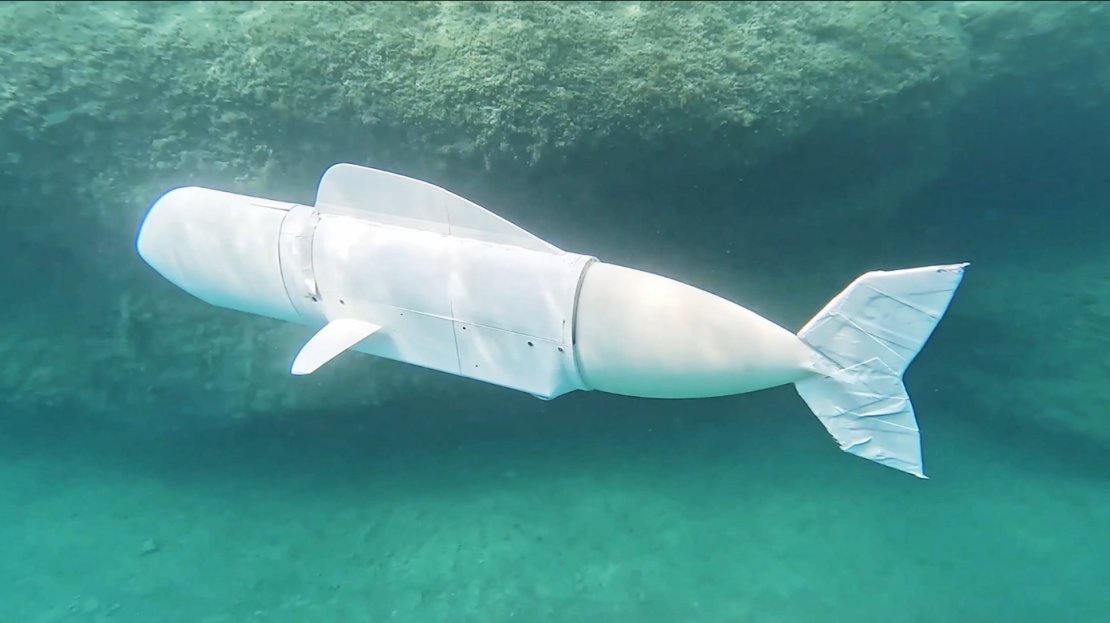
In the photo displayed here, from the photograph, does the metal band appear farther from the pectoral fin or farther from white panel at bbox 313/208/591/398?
the pectoral fin

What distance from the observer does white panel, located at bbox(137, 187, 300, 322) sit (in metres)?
3.26

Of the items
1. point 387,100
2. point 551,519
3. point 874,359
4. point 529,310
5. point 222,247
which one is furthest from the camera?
point 551,519

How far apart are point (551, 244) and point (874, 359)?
1.76 m

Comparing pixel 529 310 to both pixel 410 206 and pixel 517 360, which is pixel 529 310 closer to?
pixel 517 360

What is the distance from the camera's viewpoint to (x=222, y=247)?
11.0 feet

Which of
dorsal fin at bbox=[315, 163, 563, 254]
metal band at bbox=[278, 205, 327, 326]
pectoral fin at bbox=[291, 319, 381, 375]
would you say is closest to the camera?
pectoral fin at bbox=[291, 319, 381, 375]

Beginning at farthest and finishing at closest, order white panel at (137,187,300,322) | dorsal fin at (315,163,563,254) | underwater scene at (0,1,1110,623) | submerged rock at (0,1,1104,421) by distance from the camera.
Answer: submerged rock at (0,1,1104,421) < underwater scene at (0,1,1110,623) < white panel at (137,187,300,322) < dorsal fin at (315,163,563,254)

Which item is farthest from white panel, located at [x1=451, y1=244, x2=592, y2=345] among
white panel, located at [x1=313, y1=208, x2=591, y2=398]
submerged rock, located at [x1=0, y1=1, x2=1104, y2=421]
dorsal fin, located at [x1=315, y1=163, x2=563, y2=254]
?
submerged rock, located at [x1=0, y1=1, x2=1104, y2=421]

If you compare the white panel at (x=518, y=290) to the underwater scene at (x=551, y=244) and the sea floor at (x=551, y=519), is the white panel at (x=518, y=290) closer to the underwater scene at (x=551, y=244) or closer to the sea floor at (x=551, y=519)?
the underwater scene at (x=551, y=244)

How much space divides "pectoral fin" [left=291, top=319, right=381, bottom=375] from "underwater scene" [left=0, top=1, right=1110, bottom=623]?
0.03 metres

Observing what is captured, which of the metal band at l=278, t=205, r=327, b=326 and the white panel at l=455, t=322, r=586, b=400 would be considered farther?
the metal band at l=278, t=205, r=327, b=326

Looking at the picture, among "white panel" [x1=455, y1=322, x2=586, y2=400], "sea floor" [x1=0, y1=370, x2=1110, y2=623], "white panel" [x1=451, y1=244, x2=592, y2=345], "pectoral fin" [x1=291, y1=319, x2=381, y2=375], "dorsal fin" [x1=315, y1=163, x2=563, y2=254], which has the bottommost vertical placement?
"sea floor" [x1=0, y1=370, x2=1110, y2=623]

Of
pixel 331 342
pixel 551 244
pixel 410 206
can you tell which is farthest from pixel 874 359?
pixel 331 342

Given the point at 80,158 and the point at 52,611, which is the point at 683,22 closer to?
the point at 80,158
